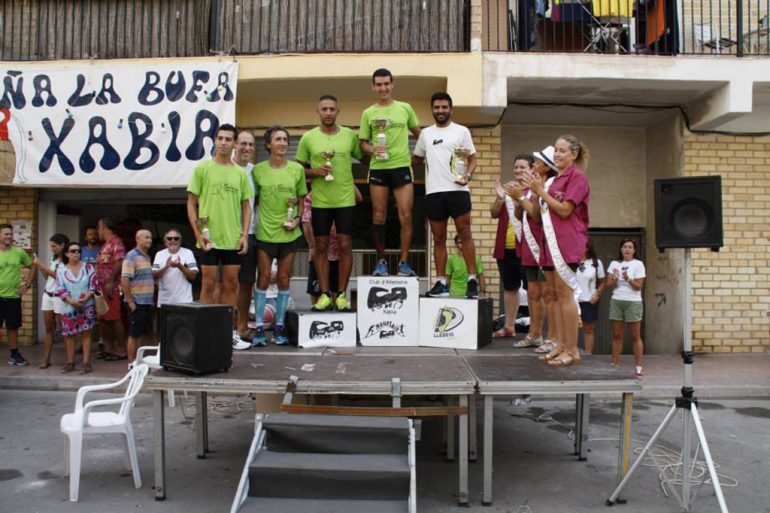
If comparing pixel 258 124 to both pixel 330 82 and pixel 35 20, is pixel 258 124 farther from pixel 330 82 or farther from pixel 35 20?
pixel 35 20

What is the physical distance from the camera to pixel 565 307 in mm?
5199

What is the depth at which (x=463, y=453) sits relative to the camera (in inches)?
181

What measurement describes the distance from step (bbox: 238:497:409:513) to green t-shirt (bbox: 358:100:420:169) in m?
3.64

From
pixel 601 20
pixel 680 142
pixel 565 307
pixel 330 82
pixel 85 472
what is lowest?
pixel 85 472

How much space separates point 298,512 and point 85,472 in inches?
102

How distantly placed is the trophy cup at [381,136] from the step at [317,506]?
11.8 ft

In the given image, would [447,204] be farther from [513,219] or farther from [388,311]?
[388,311]

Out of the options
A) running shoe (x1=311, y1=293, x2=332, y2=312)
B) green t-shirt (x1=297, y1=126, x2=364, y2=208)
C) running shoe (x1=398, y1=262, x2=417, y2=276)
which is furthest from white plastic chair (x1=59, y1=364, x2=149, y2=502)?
running shoe (x1=398, y1=262, x2=417, y2=276)

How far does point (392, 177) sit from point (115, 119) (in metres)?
5.45

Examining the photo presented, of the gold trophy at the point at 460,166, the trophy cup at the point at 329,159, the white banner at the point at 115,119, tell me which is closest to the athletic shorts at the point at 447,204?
the gold trophy at the point at 460,166

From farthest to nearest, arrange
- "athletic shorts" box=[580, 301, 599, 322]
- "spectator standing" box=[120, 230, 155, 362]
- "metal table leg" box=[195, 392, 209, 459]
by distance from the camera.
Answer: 1. "athletic shorts" box=[580, 301, 599, 322]
2. "spectator standing" box=[120, 230, 155, 362]
3. "metal table leg" box=[195, 392, 209, 459]

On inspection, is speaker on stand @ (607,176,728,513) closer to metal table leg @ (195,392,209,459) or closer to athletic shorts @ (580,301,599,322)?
metal table leg @ (195,392,209,459)

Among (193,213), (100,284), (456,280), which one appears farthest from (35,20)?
(456,280)

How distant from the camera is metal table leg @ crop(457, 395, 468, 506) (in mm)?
4559
